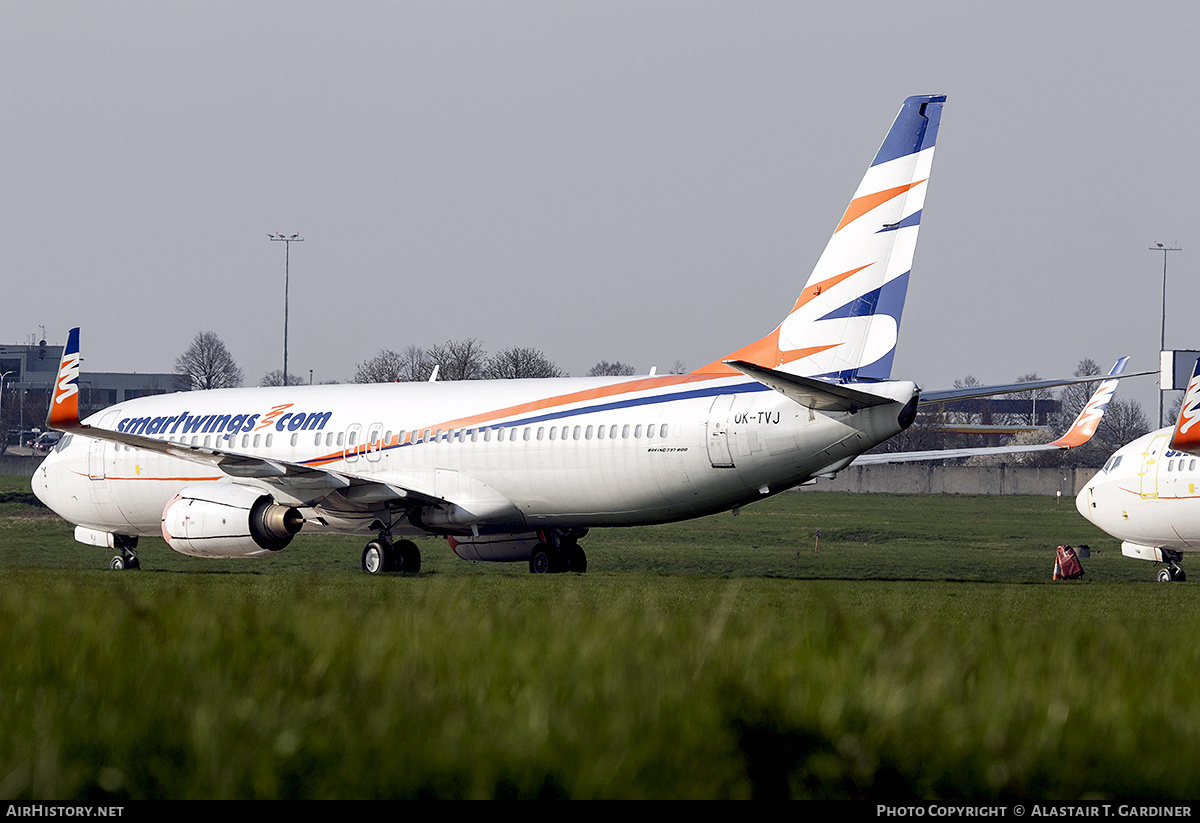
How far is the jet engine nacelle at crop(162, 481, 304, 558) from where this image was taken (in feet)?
74.0

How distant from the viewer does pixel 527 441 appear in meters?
23.0

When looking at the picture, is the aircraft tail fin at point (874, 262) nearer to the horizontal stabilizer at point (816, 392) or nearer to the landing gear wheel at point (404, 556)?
the horizontal stabilizer at point (816, 392)

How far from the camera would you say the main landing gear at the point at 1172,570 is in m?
26.8

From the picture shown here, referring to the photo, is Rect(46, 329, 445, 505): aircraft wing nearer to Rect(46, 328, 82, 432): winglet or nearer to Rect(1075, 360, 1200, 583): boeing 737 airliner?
Rect(46, 328, 82, 432): winglet

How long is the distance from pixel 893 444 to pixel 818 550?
66.6m

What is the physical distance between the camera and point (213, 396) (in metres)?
27.9

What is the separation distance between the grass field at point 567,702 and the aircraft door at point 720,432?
40.2 ft

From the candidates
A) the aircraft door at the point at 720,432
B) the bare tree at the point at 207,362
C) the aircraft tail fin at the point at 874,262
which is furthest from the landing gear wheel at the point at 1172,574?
the bare tree at the point at 207,362

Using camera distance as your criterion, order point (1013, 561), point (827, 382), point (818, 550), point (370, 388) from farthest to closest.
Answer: point (818, 550) < point (1013, 561) < point (370, 388) < point (827, 382)

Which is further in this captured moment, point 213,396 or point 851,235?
point 213,396

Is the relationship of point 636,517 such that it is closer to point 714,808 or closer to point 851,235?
point 851,235

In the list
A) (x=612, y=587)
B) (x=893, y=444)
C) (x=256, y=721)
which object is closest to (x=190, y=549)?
(x=612, y=587)

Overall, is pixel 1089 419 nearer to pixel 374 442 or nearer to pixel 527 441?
pixel 527 441

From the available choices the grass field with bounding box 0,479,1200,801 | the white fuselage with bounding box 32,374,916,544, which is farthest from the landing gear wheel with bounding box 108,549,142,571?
the grass field with bounding box 0,479,1200,801
